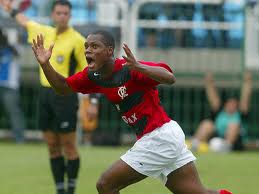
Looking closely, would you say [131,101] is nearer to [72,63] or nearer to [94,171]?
[72,63]

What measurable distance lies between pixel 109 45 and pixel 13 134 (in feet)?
42.0

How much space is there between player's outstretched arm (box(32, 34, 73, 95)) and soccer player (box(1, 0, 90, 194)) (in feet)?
7.94

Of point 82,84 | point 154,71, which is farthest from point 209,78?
point 154,71

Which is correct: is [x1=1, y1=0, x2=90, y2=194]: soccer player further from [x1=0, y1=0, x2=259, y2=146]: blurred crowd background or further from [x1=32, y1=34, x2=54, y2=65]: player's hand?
[x1=0, y1=0, x2=259, y2=146]: blurred crowd background

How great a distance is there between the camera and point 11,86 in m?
19.8

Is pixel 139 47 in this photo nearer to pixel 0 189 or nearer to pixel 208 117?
pixel 208 117

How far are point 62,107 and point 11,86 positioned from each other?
952 cm

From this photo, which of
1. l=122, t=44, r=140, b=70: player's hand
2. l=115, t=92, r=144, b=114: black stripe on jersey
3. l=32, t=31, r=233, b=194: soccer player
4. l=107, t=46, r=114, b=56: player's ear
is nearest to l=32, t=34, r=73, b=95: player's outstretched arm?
l=32, t=31, r=233, b=194: soccer player

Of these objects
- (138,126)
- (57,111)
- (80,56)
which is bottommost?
(57,111)

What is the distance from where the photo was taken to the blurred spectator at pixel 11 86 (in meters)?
19.4

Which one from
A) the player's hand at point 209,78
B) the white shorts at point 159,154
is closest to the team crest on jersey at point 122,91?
the white shorts at point 159,154

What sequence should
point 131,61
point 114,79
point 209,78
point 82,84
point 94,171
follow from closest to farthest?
point 131,61, point 114,79, point 82,84, point 94,171, point 209,78

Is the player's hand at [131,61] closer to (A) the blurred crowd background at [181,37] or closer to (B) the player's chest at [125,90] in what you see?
(B) the player's chest at [125,90]

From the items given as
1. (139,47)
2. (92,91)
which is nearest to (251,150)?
(139,47)
